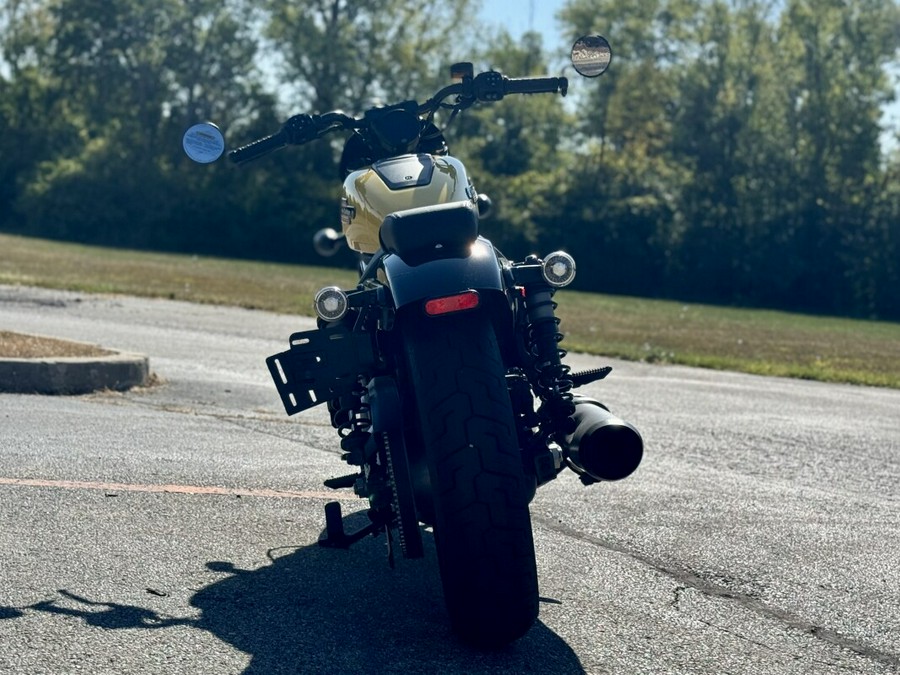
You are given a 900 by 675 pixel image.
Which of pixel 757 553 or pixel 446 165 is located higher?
pixel 446 165

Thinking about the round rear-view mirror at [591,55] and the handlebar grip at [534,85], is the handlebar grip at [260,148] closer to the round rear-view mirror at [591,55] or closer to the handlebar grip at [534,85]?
the handlebar grip at [534,85]

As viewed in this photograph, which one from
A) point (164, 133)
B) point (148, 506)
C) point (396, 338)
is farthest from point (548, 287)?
point (164, 133)

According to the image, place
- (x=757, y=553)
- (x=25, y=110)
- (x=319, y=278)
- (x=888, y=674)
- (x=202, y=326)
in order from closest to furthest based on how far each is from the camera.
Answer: (x=888, y=674) → (x=757, y=553) → (x=202, y=326) → (x=319, y=278) → (x=25, y=110)

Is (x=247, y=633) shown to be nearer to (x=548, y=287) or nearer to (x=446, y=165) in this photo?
(x=548, y=287)

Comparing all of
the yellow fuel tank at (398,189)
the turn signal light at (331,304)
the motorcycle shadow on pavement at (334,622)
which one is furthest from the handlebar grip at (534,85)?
the motorcycle shadow on pavement at (334,622)

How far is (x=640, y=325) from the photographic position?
79.6 ft

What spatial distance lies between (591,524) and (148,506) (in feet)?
6.35

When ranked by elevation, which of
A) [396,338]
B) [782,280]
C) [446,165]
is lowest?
[782,280]

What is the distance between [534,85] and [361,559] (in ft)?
6.95

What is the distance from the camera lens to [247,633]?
14.0 ft

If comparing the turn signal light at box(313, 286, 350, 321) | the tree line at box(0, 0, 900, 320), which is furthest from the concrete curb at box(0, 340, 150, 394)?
the tree line at box(0, 0, 900, 320)

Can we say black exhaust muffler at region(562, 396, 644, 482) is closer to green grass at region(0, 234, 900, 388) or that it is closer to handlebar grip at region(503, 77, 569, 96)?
handlebar grip at region(503, 77, 569, 96)

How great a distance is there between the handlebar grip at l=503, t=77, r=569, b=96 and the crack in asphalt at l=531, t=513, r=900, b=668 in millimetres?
1877

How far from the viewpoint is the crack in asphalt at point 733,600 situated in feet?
14.4
